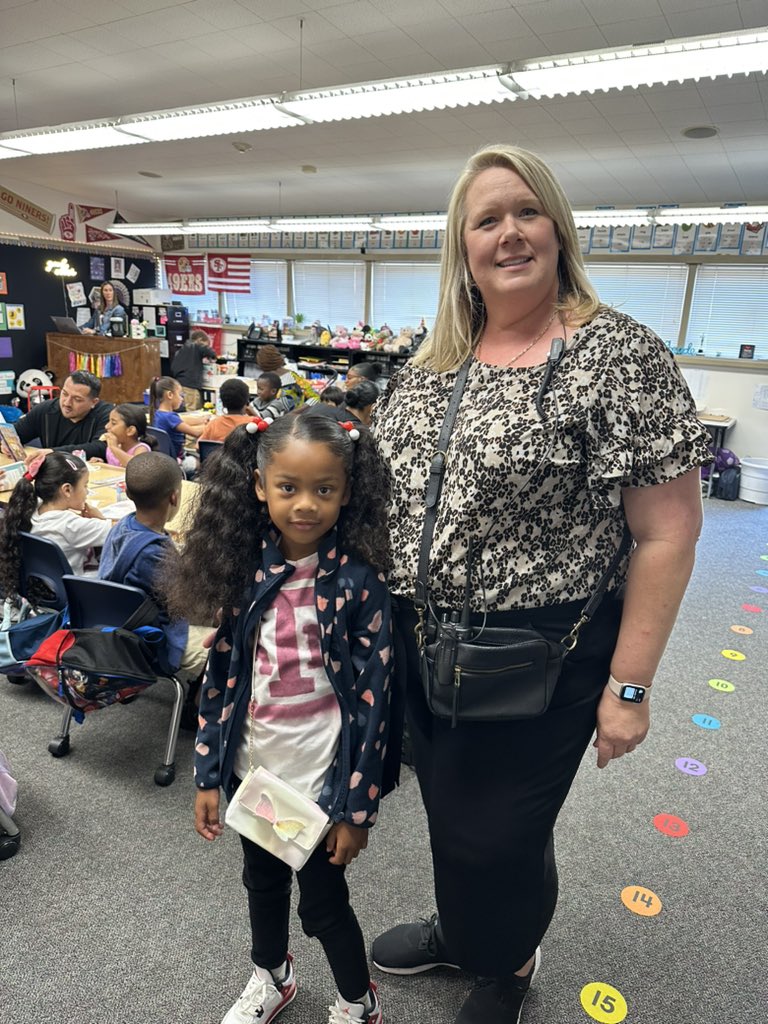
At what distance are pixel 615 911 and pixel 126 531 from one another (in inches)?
73.8

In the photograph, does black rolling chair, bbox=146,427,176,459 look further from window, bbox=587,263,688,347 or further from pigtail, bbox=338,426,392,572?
window, bbox=587,263,688,347

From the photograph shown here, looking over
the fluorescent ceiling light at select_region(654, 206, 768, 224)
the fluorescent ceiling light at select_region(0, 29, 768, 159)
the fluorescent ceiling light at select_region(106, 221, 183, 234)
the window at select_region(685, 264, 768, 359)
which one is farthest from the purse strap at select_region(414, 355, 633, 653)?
the fluorescent ceiling light at select_region(106, 221, 183, 234)

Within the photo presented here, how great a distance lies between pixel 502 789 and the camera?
3.58 ft

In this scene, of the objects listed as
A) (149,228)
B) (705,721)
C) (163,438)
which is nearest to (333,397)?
(163,438)

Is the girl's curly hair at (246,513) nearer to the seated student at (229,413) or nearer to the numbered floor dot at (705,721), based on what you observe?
the numbered floor dot at (705,721)

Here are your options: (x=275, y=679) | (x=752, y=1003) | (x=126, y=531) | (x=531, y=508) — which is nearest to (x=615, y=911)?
(x=752, y=1003)

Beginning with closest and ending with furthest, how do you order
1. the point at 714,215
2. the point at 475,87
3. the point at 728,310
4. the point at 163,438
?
the point at 475,87, the point at 163,438, the point at 714,215, the point at 728,310

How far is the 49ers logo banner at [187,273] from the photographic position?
10.7 metres

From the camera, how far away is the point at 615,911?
1721 millimetres

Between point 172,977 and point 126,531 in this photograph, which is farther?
point 126,531

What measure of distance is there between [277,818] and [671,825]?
1.51 m

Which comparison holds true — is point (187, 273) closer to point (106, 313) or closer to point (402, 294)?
point (106, 313)

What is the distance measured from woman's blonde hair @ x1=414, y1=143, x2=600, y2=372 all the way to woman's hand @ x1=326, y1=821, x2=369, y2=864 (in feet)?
2.73

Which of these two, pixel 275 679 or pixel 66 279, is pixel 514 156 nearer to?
pixel 275 679
